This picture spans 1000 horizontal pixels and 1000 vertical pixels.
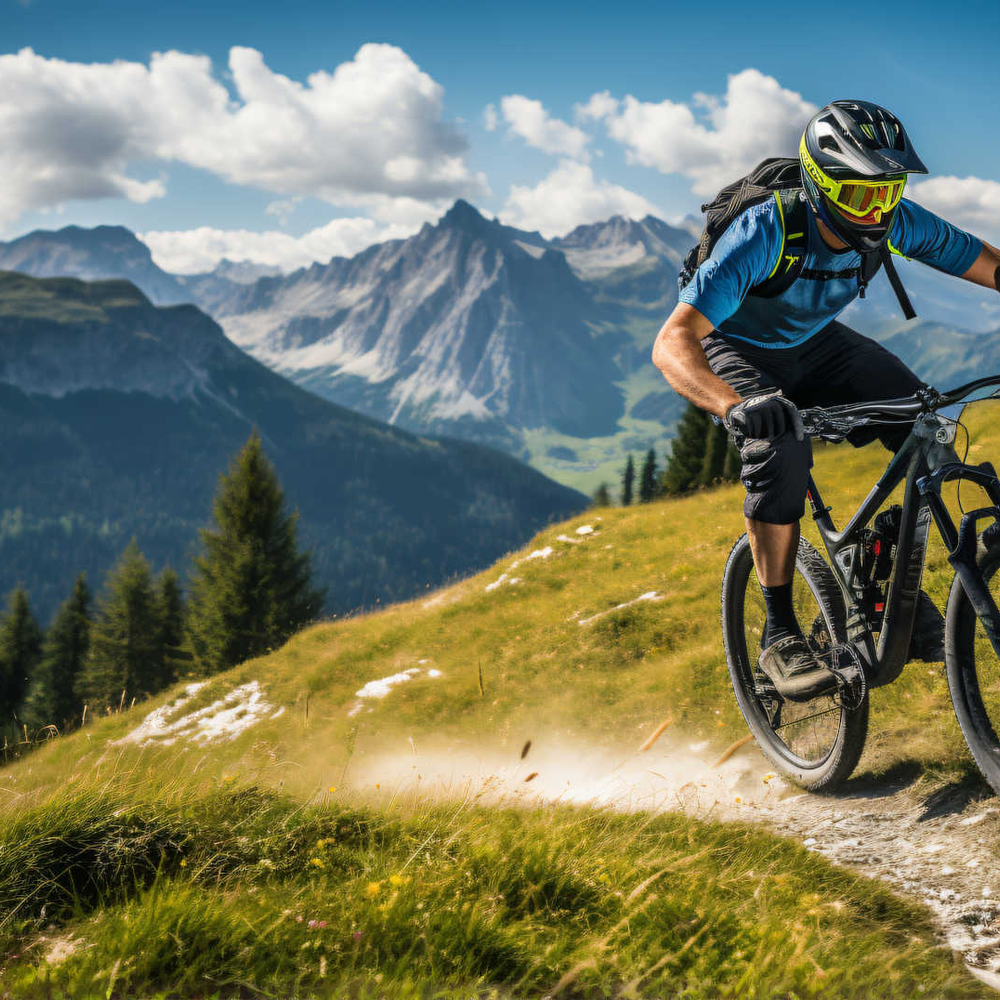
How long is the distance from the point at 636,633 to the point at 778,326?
8.10 m

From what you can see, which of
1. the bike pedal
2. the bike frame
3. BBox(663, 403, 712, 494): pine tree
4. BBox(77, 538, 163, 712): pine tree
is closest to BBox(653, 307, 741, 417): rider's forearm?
the bike frame

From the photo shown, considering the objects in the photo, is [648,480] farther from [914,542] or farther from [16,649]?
[914,542]

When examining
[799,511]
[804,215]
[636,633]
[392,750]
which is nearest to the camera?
[804,215]

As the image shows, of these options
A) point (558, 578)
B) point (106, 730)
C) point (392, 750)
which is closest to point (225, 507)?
point (106, 730)

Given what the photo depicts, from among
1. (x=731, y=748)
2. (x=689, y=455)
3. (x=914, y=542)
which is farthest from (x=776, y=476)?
(x=689, y=455)

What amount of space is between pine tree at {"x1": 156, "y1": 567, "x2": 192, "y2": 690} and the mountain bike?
165ft

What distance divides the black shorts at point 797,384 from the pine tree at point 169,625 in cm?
5087

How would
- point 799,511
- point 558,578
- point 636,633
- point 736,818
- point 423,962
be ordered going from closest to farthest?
point 423,962
point 799,511
point 736,818
point 636,633
point 558,578

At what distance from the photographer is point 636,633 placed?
1221 centimetres

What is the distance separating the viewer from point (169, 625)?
5262 centimetres

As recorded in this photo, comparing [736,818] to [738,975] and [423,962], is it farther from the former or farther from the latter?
[423,962]

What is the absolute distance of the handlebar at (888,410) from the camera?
3877 mm

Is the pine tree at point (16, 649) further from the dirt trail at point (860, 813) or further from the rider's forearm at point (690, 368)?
the rider's forearm at point (690, 368)

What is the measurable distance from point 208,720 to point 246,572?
26.1 meters
